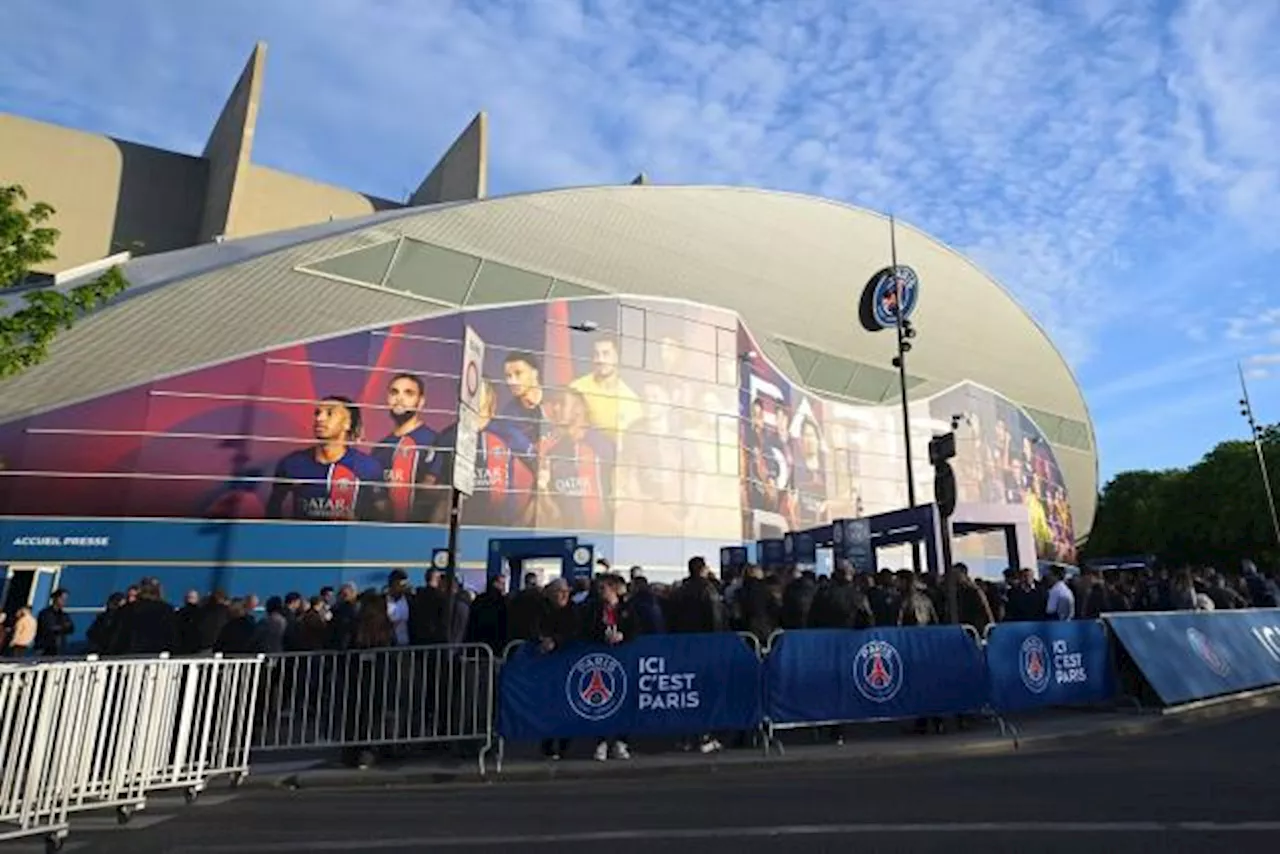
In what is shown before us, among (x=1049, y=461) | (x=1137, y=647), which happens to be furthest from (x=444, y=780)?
(x=1049, y=461)

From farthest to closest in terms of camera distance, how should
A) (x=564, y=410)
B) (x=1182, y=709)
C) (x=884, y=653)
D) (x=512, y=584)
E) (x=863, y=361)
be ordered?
(x=863, y=361) → (x=564, y=410) → (x=512, y=584) → (x=1182, y=709) → (x=884, y=653)

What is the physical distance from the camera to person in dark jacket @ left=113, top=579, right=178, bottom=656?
8.45 m

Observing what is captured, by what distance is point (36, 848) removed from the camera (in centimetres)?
498

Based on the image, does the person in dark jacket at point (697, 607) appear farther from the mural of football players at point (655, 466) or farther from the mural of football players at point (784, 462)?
the mural of football players at point (784, 462)

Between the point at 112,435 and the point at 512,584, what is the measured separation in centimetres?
1165

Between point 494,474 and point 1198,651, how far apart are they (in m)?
17.9

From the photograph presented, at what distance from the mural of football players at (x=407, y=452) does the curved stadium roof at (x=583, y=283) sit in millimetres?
2580

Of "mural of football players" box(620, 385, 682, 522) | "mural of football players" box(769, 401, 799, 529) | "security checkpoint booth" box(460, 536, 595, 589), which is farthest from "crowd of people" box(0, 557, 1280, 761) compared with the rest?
"mural of football players" box(769, 401, 799, 529)

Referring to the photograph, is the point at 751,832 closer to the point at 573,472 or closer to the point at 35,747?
the point at 35,747

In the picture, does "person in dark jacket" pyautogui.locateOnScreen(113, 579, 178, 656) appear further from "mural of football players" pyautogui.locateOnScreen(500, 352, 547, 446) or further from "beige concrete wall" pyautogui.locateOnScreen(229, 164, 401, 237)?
"beige concrete wall" pyautogui.locateOnScreen(229, 164, 401, 237)

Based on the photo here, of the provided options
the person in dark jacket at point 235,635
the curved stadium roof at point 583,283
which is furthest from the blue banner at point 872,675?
the curved stadium roof at point 583,283

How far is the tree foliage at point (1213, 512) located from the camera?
5153 centimetres

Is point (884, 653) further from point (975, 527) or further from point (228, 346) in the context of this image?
point (228, 346)

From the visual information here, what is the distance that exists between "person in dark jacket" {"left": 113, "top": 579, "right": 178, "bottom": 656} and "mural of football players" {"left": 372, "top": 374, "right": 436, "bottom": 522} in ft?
45.0
